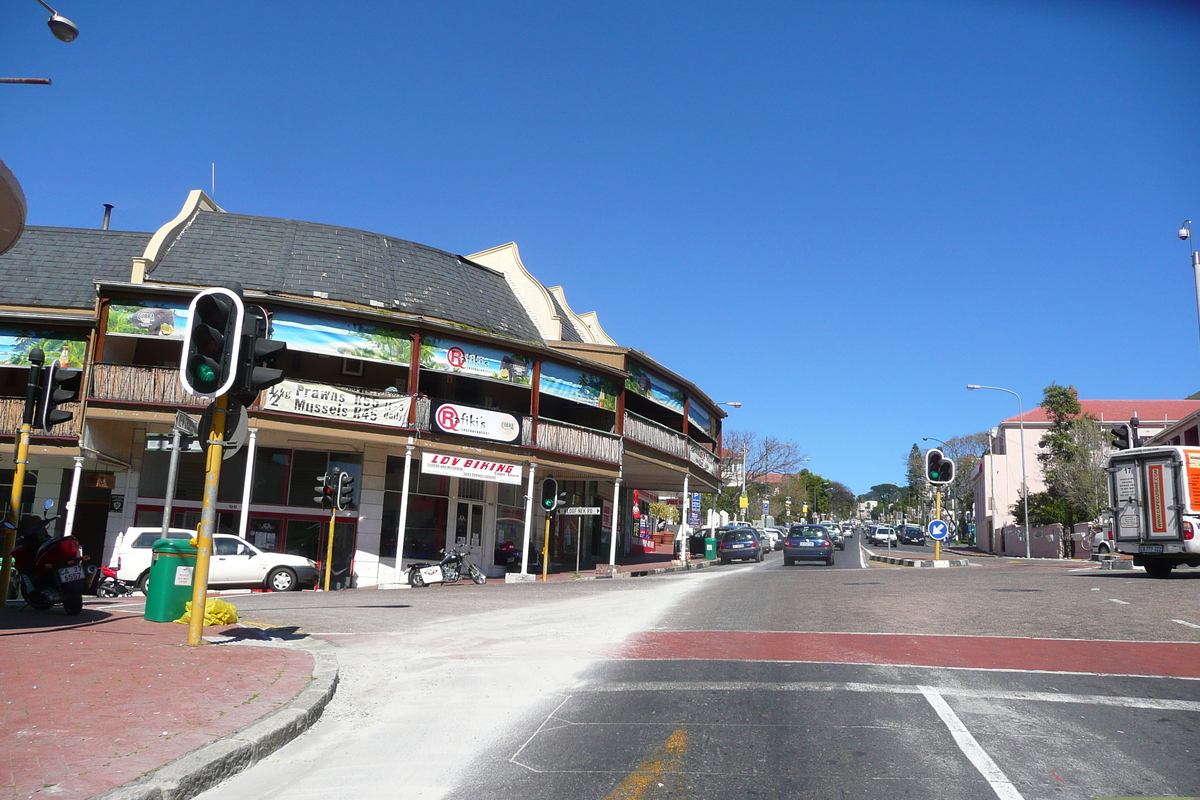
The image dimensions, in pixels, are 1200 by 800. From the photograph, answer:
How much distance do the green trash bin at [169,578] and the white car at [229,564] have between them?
8839 mm

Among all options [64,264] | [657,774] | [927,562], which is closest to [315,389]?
[64,264]

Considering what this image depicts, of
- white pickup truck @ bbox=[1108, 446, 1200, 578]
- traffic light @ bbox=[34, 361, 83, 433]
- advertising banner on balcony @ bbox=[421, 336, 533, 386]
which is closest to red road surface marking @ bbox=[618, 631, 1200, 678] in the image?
traffic light @ bbox=[34, 361, 83, 433]

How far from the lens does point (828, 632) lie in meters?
10.9

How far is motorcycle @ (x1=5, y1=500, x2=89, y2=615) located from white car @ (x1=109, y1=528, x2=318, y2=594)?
287 inches

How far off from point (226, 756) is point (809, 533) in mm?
31332

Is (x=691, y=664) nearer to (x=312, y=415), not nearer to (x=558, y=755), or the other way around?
(x=558, y=755)

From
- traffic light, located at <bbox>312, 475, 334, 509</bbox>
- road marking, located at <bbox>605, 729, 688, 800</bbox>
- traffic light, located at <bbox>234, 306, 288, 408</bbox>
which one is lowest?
road marking, located at <bbox>605, 729, 688, 800</bbox>

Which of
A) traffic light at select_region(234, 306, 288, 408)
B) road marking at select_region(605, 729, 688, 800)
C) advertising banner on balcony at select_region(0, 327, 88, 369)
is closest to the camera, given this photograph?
road marking at select_region(605, 729, 688, 800)

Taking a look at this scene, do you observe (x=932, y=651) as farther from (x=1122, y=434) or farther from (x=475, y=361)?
(x=475, y=361)

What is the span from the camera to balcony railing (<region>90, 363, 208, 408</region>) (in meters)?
23.0

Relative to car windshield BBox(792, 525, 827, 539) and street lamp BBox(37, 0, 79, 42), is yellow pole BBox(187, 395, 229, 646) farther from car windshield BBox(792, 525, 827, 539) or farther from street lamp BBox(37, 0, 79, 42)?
car windshield BBox(792, 525, 827, 539)

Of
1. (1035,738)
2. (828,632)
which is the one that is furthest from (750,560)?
(1035,738)

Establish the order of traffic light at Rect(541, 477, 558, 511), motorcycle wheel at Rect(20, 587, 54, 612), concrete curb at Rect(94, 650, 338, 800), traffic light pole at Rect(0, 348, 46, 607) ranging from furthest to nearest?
traffic light at Rect(541, 477, 558, 511), traffic light pole at Rect(0, 348, 46, 607), motorcycle wheel at Rect(20, 587, 54, 612), concrete curb at Rect(94, 650, 338, 800)

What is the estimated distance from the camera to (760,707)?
650 cm
